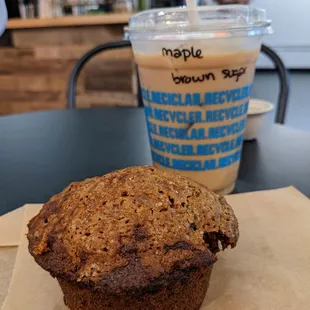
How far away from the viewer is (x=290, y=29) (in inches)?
126

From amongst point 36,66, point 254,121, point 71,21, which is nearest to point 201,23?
point 254,121

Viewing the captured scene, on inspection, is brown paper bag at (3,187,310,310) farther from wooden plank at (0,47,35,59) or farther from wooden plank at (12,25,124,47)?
wooden plank at (0,47,35,59)

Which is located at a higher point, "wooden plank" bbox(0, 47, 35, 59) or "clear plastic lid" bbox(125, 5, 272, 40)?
"clear plastic lid" bbox(125, 5, 272, 40)

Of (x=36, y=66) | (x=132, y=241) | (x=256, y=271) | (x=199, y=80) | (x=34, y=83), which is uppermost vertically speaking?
(x=199, y=80)

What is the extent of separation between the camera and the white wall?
3.13m

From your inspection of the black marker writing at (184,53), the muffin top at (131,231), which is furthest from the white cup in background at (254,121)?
the muffin top at (131,231)

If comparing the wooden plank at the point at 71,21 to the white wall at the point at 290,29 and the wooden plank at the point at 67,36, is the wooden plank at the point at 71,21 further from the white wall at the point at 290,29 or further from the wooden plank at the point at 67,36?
the white wall at the point at 290,29

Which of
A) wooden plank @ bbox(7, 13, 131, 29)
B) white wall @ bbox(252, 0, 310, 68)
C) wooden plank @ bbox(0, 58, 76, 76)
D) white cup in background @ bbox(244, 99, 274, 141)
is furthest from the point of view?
white wall @ bbox(252, 0, 310, 68)

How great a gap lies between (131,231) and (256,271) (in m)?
0.21

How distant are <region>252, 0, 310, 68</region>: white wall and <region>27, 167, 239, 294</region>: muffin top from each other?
2709 mm

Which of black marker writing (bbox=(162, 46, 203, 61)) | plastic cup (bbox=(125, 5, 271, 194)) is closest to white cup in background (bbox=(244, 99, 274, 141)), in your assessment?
plastic cup (bbox=(125, 5, 271, 194))

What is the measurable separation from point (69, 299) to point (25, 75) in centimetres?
239

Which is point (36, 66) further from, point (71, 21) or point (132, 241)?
point (132, 241)

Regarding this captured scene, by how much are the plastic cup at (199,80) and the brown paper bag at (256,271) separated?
124 mm
